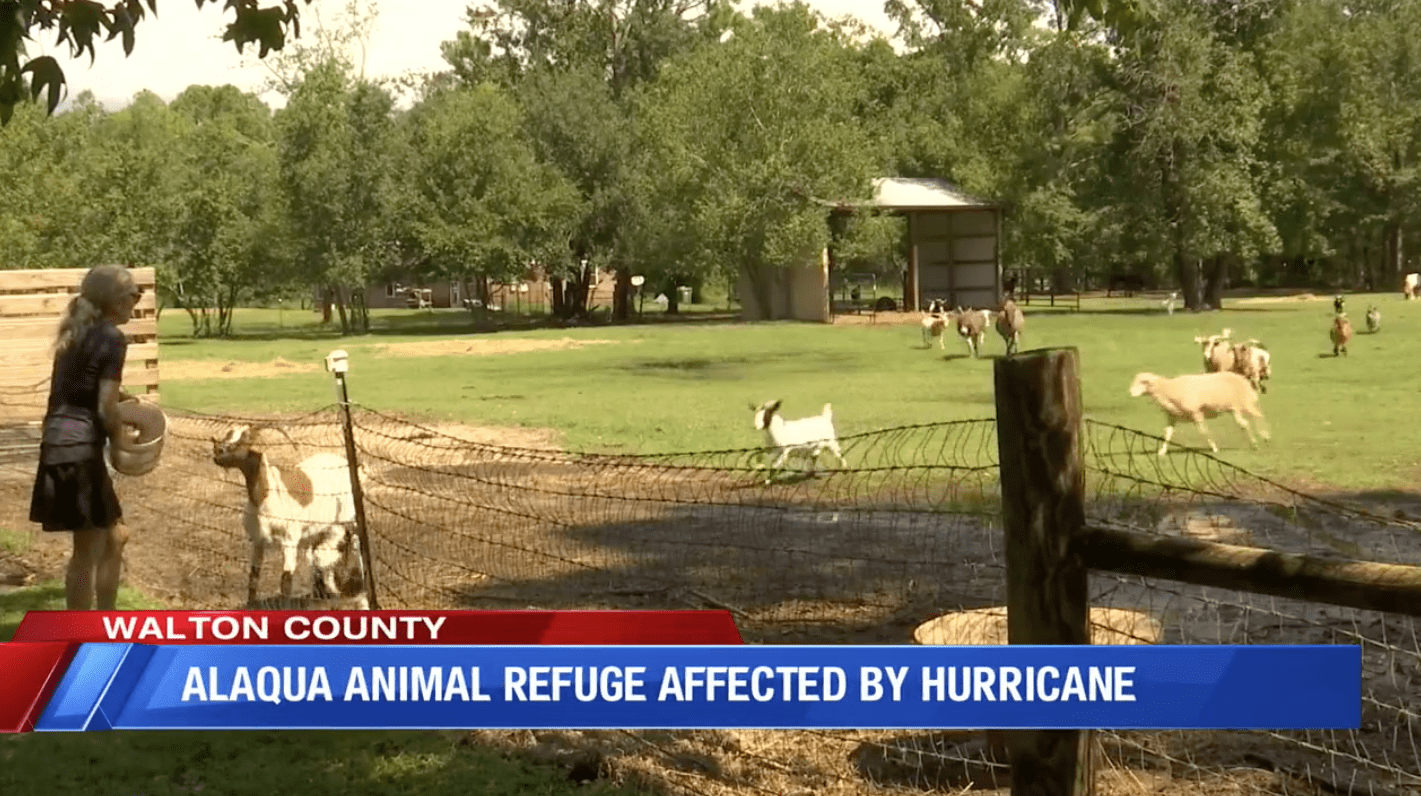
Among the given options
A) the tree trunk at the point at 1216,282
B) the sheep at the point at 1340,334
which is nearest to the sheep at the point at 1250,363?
the sheep at the point at 1340,334

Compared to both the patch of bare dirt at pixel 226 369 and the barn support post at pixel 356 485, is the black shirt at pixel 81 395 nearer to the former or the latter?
the barn support post at pixel 356 485

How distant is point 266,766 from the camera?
5.62m

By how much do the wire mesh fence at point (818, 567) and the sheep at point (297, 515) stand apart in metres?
0.10

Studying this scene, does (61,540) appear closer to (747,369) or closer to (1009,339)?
(747,369)

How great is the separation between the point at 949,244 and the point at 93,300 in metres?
50.4

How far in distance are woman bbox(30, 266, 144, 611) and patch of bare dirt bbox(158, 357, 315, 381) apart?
22.8 metres

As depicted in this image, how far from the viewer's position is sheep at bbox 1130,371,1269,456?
593 inches

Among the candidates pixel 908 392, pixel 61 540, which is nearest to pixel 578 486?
pixel 61 540

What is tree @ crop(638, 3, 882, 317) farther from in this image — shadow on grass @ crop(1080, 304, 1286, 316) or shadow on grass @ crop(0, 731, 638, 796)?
shadow on grass @ crop(0, 731, 638, 796)

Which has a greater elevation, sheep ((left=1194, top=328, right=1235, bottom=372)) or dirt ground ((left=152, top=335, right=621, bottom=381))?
sheep ((left=1194, top=328, right=1235, bottom=372))

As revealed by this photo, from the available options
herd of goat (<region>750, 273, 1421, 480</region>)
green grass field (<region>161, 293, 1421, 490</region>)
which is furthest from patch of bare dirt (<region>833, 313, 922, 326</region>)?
herd of goat (<region>750, 273, 1421, 480</region>)

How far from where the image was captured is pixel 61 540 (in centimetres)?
1076

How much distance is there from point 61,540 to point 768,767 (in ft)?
22.9

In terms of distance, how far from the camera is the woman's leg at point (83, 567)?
6.91m
